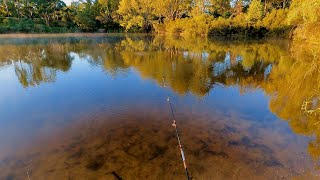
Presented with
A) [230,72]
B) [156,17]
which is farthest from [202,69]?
[156,17]

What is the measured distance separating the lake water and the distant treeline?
104 ft

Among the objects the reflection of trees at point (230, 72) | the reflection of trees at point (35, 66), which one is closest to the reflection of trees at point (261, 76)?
the reflection of trees at point (230, 72)

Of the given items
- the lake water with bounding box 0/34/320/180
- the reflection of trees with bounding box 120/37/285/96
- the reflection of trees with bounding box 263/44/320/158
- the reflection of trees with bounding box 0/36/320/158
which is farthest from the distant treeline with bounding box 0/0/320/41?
the lake water with bounding box 0/34/320/180

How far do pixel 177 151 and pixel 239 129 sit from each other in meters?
2.82

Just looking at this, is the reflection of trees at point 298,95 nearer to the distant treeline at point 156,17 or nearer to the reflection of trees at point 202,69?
the reflection of trees at point 202,69

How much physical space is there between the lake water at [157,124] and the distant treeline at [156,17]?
3172 cm

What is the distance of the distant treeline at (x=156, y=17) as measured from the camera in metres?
47.1

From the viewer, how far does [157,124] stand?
956cm

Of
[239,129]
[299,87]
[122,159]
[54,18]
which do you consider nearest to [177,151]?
[122,159]

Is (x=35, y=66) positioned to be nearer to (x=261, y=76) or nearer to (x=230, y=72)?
(x=230, y=72)

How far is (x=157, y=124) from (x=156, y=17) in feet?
190

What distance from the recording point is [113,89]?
14047mm

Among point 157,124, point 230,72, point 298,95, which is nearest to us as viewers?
point 157,124

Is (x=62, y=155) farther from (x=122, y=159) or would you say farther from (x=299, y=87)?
(x=299, y=87)
